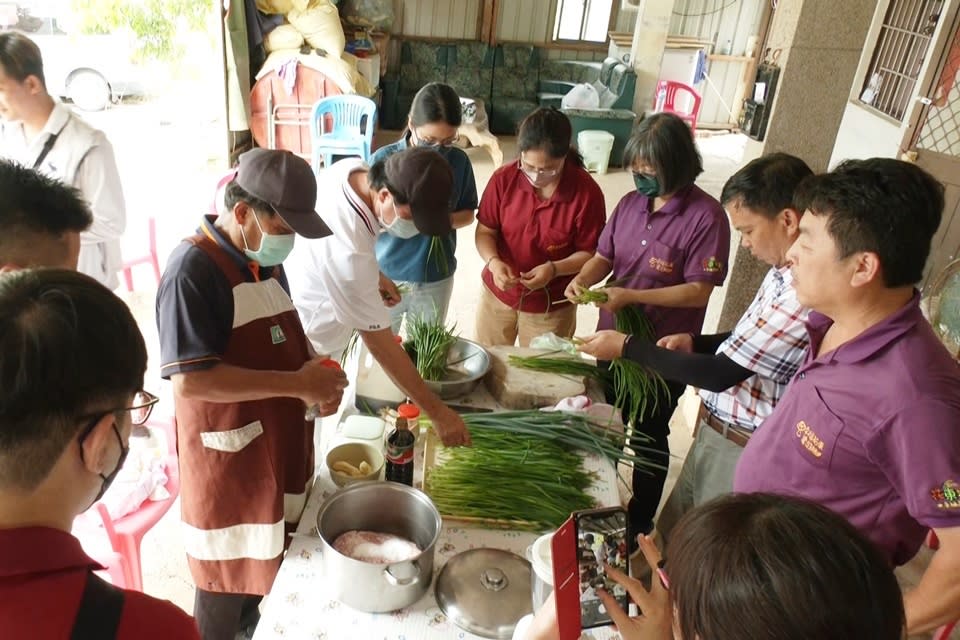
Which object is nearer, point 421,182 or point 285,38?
point 421,182

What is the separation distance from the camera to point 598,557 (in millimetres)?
1110

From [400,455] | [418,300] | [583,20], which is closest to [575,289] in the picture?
[418,300]

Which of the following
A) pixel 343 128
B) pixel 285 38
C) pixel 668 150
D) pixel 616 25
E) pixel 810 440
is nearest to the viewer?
pixel 810 440

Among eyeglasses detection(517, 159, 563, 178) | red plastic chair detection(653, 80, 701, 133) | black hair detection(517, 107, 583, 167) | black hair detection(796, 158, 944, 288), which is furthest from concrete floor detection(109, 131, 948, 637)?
black hair detection(796, 158, 944, 288)

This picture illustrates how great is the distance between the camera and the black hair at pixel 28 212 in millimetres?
1625

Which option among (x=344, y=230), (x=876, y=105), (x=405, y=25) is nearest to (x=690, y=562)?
(x=344, y=230)

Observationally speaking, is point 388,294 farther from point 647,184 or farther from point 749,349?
point 749,349

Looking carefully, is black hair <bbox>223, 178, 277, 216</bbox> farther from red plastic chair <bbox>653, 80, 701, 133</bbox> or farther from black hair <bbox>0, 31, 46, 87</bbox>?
red plastic chair <bbox>653, 80, 701, 133</bbox>

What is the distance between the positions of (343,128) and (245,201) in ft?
16.9

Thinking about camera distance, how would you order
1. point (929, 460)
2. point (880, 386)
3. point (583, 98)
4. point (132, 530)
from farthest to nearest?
point (583, 98) < point (132, 530) < point (880, 386) < point (929, 460)

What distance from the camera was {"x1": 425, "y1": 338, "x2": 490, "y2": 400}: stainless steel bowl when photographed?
7.19 feet

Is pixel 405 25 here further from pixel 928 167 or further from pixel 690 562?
pixel 690 562

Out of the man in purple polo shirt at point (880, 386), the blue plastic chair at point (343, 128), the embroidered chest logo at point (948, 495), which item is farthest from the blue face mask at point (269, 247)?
the blue plastic chair at point (343, 128)

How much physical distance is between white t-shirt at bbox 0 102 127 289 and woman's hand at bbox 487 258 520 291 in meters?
1.51
